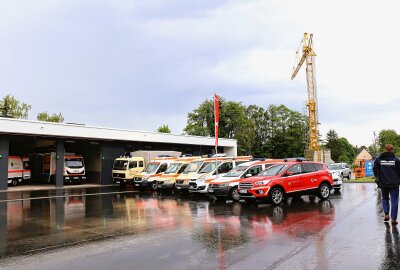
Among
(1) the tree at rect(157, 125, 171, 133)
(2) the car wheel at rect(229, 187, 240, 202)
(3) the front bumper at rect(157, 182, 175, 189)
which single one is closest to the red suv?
(2) the car wheel at rect(229, 187, 240, 202)

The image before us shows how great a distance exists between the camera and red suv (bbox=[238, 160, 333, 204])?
14.0 metres

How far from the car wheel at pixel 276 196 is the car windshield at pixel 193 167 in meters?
7.50

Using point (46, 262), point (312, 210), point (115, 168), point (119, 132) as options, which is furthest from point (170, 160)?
point (46, 262)

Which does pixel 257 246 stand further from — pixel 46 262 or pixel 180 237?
pixel 46 262

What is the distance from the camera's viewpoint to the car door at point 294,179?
14.6 meters

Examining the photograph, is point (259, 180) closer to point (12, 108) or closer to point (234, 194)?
point (234, 194)

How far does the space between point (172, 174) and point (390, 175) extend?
1494 centimetres

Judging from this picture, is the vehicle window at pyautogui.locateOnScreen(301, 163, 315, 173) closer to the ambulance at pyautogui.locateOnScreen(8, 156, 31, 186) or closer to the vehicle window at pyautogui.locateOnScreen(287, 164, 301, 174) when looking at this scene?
the vehicle window at pyautogui.locateOnScreen(287, 164, 301, 174)

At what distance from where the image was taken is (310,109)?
68.8 m

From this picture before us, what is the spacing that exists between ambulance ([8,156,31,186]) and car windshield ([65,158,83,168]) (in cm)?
421

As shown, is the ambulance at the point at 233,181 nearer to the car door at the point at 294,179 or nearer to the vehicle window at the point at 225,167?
the car door at the point at 294,179

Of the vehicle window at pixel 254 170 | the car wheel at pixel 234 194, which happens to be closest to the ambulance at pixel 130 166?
the vehicle window at pixel 254 170

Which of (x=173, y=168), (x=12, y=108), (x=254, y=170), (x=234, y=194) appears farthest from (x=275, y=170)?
(x=12, y=108)

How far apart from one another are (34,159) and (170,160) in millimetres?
18291
